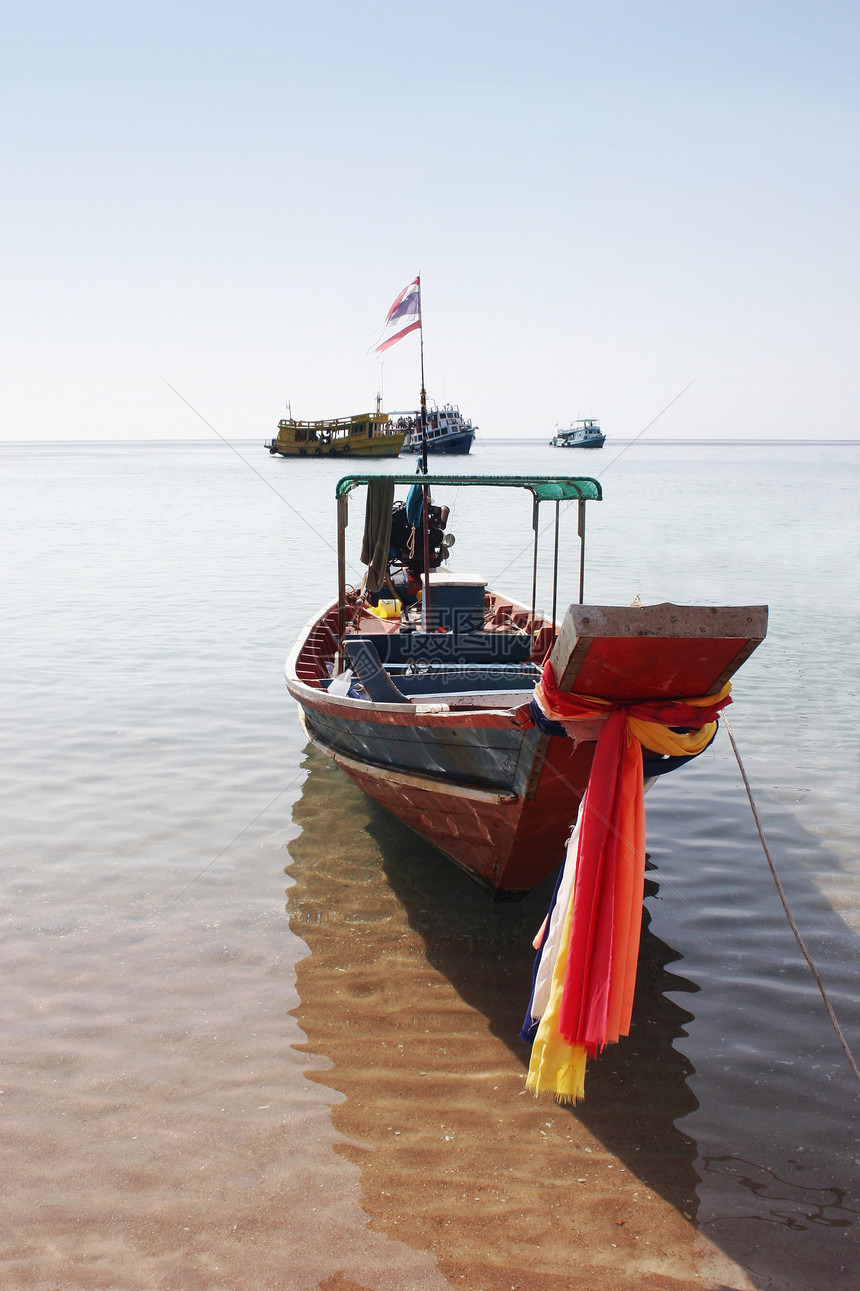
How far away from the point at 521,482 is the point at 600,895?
5029mm

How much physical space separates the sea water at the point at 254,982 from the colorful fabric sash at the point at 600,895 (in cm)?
70

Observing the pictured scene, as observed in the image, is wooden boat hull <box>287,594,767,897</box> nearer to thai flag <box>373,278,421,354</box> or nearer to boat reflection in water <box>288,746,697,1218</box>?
boat reflection in water <box>288,746,697,1218</box>

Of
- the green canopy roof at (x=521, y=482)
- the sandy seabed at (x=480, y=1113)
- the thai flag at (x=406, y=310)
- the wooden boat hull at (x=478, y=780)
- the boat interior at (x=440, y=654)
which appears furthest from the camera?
the thai flag at (x=406, y=310)

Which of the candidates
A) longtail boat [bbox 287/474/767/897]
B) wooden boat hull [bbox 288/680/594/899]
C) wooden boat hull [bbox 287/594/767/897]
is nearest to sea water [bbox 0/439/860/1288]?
wooden boat hull [bbox 288/680/594/899]

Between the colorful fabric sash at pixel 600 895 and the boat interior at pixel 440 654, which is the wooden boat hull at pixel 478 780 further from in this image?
the colorful fabric sash at pixel 600 895

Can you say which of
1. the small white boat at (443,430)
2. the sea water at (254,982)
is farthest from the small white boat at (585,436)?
the sea water at (254,982)

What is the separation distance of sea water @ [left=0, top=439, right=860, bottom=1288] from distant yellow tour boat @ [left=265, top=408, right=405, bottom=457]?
60430 mm

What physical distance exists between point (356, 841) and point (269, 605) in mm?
11796

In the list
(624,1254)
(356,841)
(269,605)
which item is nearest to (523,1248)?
(624,1254)

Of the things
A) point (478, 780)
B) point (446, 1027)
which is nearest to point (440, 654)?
point (478, 780)

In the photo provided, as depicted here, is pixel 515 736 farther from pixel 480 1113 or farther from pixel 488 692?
pixel 488 692

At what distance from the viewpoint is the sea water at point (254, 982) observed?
3484mm

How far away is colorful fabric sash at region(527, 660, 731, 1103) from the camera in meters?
3.64

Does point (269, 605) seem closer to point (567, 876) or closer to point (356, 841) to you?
point (356, 841)
